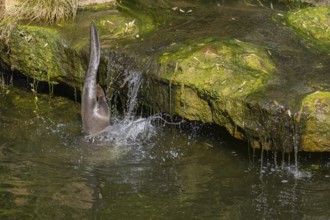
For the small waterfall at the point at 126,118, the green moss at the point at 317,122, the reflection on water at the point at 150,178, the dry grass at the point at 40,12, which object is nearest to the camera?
the reflection on water at the point at 150,178

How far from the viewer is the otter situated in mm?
6547

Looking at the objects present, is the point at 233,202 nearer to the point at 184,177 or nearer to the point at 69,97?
the point at 184,177

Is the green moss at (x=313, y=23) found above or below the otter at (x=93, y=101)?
above

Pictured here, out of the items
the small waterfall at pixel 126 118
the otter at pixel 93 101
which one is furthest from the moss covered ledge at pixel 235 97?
the otter at pixel 93 101

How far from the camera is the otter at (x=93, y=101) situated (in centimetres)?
655

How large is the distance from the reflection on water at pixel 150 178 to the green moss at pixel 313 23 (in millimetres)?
1532

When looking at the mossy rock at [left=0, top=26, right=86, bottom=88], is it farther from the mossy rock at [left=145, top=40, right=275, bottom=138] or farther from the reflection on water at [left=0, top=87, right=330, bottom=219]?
the mossy rock at [left=145, top=40, right=275, bottom=138]

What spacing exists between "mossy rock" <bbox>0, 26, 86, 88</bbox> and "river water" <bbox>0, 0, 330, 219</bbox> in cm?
52

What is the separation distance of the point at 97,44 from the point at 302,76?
208 cm

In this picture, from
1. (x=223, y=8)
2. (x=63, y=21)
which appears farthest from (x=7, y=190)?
(x=223, y=8)

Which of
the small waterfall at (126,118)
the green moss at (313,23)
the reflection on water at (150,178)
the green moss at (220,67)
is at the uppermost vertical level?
the green moss at (313,23)

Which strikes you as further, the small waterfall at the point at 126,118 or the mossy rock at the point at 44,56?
the mossy rock at the point at 44,56

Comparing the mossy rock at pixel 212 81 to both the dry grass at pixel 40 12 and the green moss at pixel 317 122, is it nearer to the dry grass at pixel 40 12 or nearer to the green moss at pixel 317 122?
the green moss at pixel 317 122

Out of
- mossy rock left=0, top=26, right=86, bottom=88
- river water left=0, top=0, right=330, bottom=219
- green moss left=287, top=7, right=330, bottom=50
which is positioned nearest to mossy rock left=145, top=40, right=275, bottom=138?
river water left=0, top=0, right=330, bottom=219
